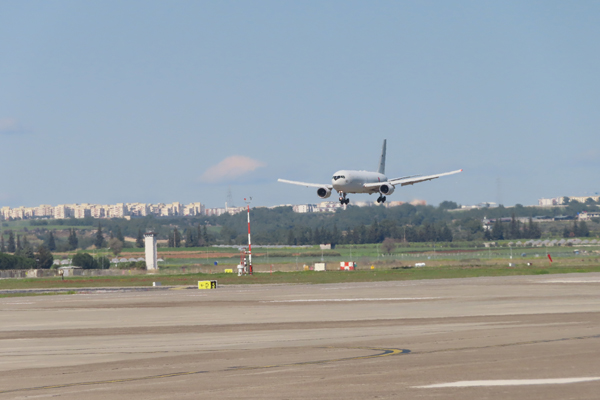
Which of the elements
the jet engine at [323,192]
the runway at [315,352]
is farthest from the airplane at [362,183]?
the runway at [315,352]

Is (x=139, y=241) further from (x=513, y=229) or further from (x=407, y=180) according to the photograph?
(x=407, y=180)

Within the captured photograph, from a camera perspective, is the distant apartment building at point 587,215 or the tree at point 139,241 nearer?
the distant apartment building at point 587,215

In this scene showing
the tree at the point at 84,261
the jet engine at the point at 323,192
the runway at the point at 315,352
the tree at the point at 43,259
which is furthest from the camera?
the tree at the point at 43,259

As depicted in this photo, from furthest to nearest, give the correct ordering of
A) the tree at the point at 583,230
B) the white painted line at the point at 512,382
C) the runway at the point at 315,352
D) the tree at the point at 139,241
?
the tree at the point at 139,241, the tree at the point at 583,230, the runway at the point at 315,352, the white painted line at the point at 512,382

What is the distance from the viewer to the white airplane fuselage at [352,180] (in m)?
72.5

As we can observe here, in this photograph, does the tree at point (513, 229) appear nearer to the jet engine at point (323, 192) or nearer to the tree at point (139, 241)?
the jet engine at point (323, 192)

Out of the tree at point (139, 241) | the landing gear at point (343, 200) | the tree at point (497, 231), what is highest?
the landing gear at point (343, 200)

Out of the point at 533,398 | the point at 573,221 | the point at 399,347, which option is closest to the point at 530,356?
the point at 399,347

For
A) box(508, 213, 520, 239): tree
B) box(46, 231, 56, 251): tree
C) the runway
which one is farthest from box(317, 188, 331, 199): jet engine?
box(46, 231, 56, 251): tree

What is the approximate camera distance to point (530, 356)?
54.1 feet

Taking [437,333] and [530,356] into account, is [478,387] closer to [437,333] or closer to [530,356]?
[530,356]

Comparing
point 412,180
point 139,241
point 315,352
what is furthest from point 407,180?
point 139,241

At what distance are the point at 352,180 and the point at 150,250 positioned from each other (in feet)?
225

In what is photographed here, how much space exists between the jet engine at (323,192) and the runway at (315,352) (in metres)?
39.9
